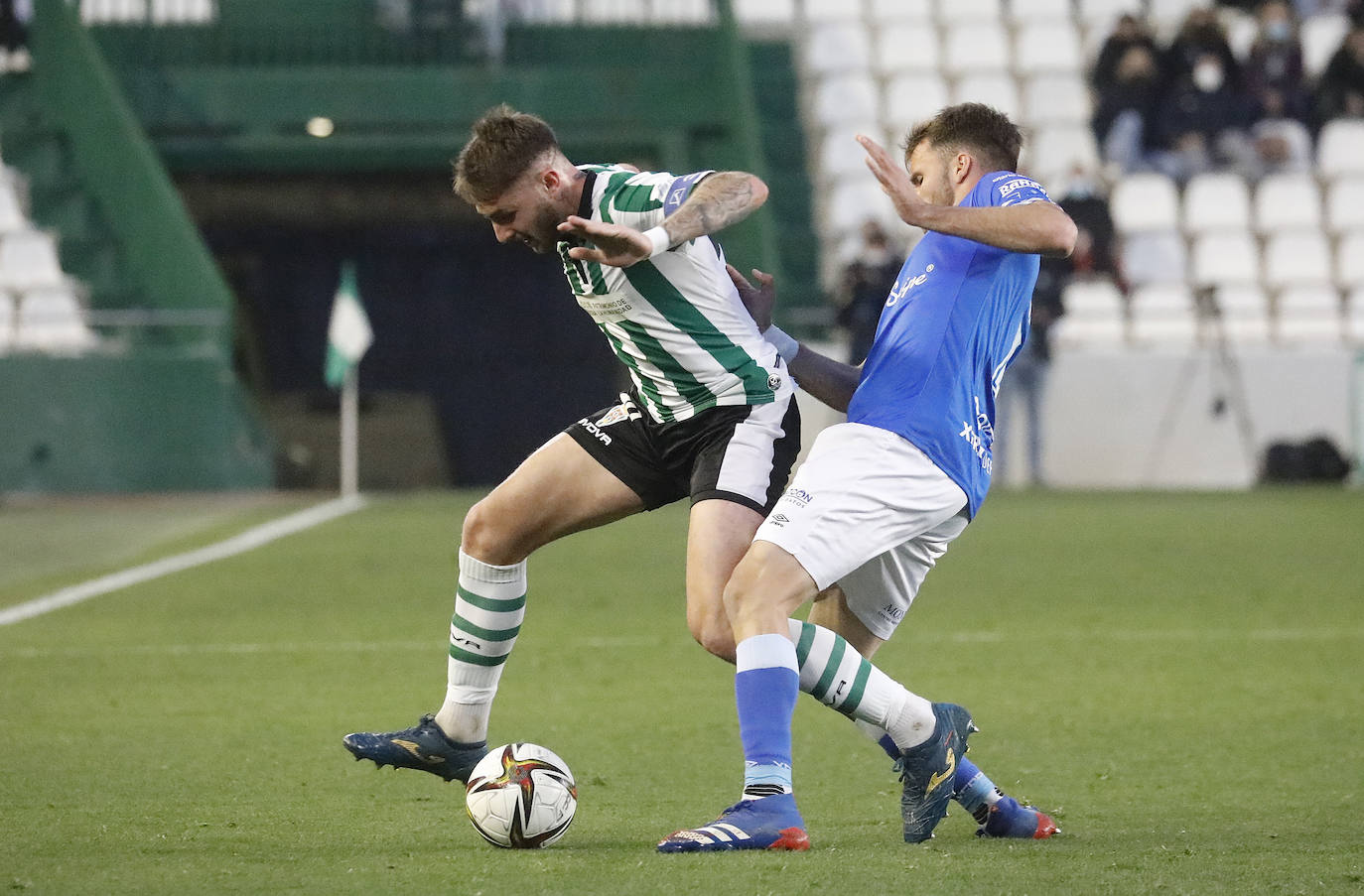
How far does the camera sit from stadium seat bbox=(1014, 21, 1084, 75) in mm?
20750

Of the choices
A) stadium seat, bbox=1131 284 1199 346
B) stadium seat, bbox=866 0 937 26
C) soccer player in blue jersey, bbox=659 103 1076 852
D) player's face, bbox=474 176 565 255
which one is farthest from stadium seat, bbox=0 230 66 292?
soccer player in blue jersey, bbox=659 103 1076 852

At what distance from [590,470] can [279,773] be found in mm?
1163

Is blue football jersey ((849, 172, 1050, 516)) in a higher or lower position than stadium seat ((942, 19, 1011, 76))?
lower

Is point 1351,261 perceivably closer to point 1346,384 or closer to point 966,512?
point 1346,384

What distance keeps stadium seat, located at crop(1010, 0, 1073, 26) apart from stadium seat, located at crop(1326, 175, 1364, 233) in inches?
141

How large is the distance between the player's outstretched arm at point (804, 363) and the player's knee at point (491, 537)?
0.81 m

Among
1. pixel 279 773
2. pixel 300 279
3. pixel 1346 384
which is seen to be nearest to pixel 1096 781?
pixel 279 773

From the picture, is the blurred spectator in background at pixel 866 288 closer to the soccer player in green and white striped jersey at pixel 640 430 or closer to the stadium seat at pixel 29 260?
the stadium seat at pixel 29 260

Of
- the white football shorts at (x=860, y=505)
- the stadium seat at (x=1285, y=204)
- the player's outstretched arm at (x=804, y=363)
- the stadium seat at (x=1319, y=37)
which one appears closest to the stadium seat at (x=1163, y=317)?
the stadium seat at (x=1285, y=204)

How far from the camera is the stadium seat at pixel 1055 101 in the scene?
797 inches

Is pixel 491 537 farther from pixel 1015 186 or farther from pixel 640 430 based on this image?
pixel 1015 186

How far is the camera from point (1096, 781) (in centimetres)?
503

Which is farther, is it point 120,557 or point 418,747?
point 120,557

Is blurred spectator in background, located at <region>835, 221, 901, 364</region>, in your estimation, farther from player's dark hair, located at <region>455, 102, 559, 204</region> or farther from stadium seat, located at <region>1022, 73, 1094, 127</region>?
player's dark hair, located at <region>455, 102, 559, 204</region>
